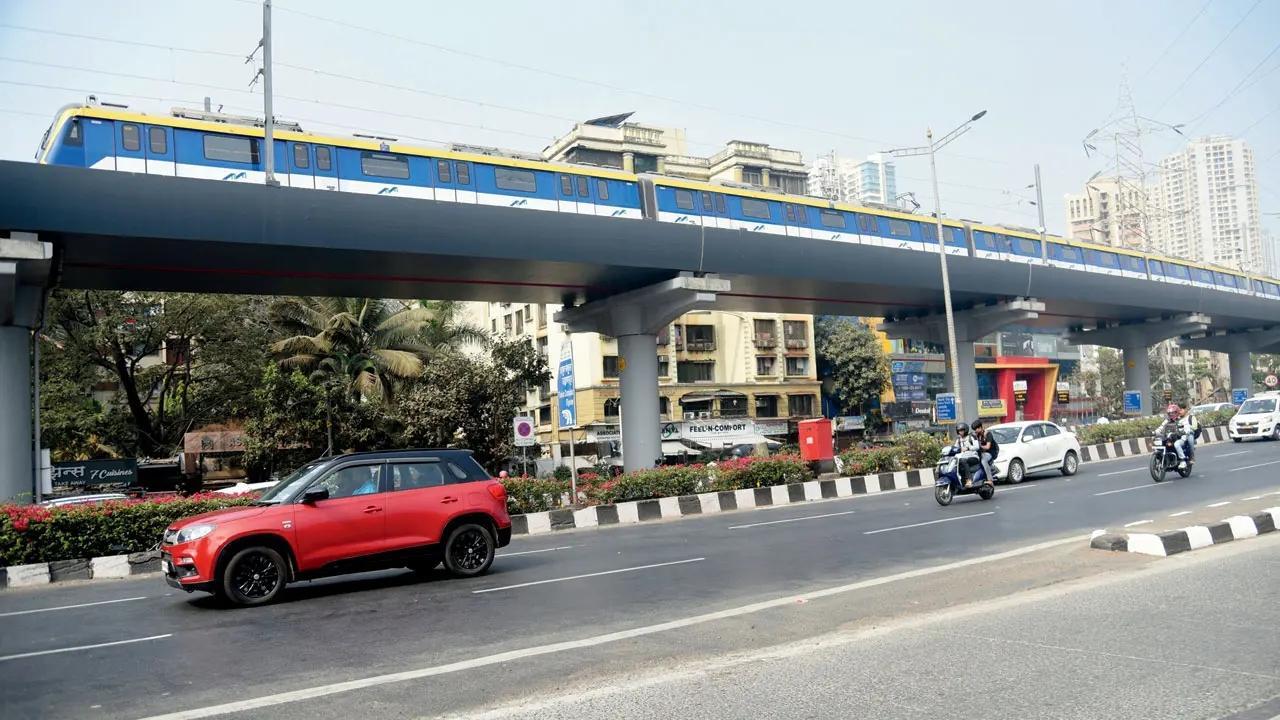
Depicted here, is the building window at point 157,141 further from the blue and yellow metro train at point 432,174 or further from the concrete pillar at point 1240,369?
the concrete pillar at point 1240,369

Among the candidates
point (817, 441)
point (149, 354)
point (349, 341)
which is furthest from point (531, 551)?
point (149, 354)

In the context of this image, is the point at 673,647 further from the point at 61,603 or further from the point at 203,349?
the point at 203,349

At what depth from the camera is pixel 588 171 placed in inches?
1161

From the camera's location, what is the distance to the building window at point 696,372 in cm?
5750

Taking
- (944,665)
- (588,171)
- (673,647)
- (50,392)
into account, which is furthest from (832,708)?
(50,392)

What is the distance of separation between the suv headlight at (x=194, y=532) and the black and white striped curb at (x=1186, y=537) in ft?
33.0

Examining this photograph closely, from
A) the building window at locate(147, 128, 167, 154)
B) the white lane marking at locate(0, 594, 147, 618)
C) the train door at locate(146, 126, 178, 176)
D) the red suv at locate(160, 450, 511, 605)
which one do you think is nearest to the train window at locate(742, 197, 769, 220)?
the train door at locate(146, 126, 178, 176)

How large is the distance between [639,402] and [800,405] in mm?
32200

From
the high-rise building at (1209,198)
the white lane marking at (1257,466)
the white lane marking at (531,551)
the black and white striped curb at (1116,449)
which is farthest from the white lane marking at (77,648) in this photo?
the high-rise building at (1209,198)

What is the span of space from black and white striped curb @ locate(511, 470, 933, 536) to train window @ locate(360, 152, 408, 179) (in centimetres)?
1109

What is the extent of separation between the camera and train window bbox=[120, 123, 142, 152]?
73.7 feet

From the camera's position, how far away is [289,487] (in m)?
11.2

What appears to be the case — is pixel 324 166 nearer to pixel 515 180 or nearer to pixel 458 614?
pixel 515 180

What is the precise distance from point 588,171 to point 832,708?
991 inches
